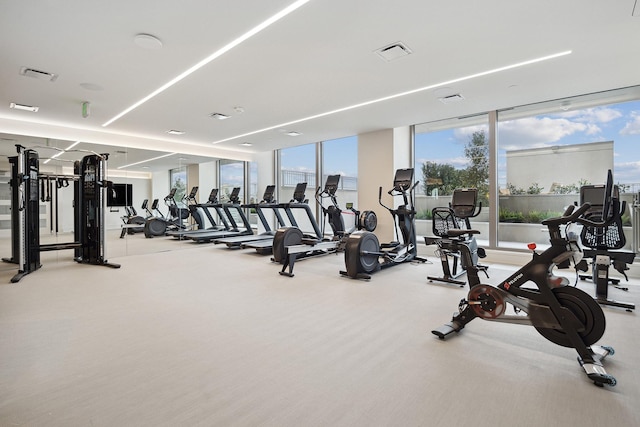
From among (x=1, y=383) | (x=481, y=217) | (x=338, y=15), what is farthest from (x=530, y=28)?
(x=1, y=383)

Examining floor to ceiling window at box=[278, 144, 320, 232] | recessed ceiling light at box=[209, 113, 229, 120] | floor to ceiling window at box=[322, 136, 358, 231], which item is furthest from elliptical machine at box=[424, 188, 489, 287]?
floor to ceiling window at box=[278, 144, 320, 232]

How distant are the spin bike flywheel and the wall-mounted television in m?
8.12

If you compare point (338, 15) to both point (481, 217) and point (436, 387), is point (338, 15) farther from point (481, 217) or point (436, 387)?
point (481, 217)

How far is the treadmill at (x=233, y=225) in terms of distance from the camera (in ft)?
28.6

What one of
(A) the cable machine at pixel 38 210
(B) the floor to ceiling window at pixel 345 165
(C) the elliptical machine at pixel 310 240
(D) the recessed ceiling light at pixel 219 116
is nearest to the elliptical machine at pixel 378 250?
(C) the elliptical machine at pixel 310 240

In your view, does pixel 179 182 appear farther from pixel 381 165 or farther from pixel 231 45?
pixel 231 45

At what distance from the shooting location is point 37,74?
13.8 feet

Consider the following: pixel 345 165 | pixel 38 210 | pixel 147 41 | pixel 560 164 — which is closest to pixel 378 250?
pixel 560 164

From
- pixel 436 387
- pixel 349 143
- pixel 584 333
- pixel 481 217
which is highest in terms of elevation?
pixel 349 143

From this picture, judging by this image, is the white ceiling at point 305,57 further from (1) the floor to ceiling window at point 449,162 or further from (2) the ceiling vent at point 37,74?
(1) the floor to ceiling window at point 449,162

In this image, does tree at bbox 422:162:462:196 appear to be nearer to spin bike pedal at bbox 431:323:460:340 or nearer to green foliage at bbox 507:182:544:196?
green foliage at bbox 507:182:544:196

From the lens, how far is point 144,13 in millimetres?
2900

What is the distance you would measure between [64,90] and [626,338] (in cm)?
720

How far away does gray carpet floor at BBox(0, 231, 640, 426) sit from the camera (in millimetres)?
1734
